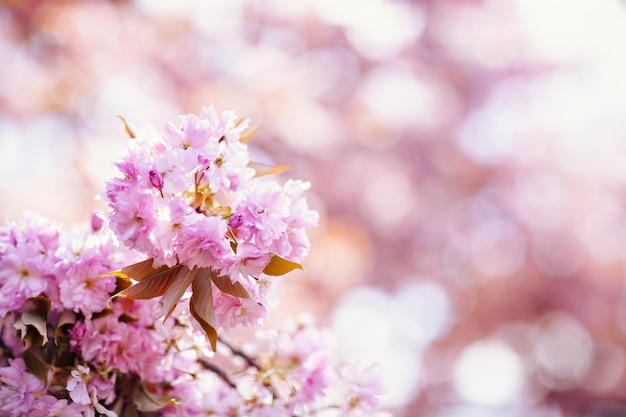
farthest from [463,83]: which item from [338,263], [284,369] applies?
[284,369]

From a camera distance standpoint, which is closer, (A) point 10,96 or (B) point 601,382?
(A) point 10,96

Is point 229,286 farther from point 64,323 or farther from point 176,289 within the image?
point 64,323

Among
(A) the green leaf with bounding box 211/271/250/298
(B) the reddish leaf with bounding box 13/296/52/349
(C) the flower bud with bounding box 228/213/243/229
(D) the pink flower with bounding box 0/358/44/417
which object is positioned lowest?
(D) the pink flower with bounding box 0/358/44/417

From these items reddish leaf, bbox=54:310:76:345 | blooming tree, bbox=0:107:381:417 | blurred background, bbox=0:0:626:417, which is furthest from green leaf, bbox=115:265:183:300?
blurred background, bbox=0:0:626:417

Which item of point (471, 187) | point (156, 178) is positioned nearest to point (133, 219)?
point (156, 178)

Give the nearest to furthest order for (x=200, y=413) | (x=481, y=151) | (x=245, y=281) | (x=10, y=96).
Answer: (x=245, y=281), (x=200, y=413), (x=10, y=96), (x=481, y=151)

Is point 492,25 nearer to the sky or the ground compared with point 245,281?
nearer to the sky

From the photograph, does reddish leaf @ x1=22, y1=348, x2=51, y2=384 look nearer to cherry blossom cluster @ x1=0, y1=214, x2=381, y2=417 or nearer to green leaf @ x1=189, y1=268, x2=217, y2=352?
cherry blossom cluster @ x1=0, y1=214, x2=381, y2=417

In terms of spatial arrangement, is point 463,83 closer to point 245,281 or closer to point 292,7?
point 292,7
